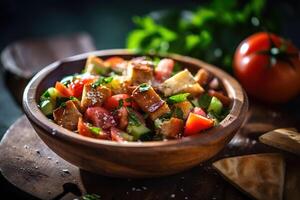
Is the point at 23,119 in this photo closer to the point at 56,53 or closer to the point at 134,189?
the point at 134,189

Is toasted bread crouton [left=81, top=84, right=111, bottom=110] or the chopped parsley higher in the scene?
toasted bread crouton [left=81, top=84, right=111, bottom=110]

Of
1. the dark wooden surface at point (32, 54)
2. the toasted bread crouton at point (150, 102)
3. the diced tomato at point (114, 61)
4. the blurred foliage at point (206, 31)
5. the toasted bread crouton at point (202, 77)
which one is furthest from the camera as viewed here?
the blurred foliage at point (206, 31)

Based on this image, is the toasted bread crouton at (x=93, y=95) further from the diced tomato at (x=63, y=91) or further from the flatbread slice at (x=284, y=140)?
the flatbread slice at (x=284, y=140)

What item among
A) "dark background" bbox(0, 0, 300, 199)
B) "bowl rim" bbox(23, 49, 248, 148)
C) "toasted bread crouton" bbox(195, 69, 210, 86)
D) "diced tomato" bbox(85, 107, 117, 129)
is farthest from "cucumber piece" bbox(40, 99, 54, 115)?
"dark background" bbox(0, 0, 300, 199)

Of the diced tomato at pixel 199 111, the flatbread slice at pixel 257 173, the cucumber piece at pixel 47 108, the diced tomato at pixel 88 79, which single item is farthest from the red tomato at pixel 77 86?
the flatbread slice at pixel 257 173

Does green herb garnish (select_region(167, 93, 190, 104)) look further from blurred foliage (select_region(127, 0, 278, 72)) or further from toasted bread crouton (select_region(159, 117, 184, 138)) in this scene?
blurred foliage (select_region(127, 0, 278, 72))
